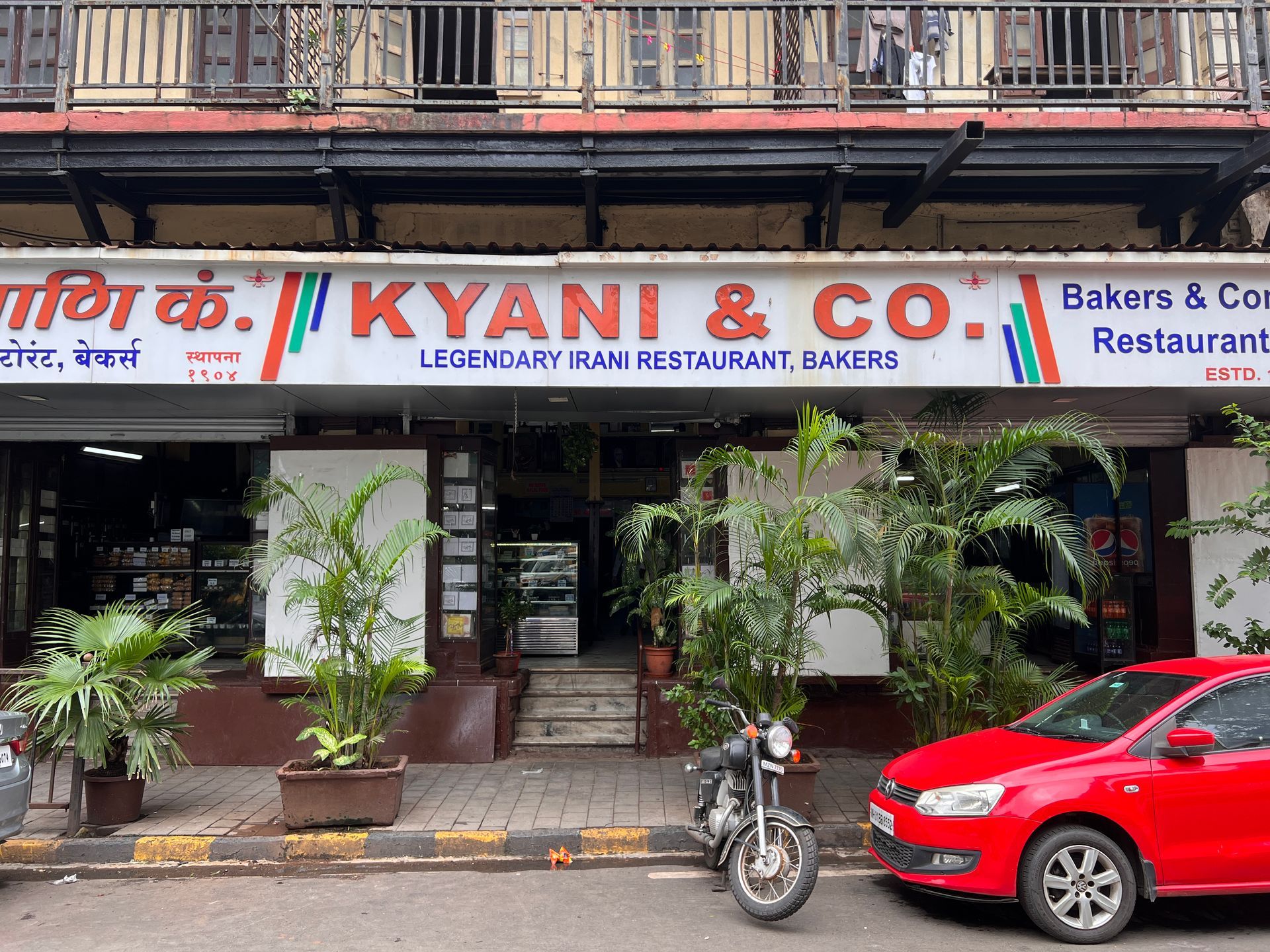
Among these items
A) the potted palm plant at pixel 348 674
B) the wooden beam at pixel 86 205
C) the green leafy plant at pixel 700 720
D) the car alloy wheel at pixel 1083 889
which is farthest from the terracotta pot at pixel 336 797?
the wooden beam at pixel 86 205

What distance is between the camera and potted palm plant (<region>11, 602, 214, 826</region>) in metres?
6.61

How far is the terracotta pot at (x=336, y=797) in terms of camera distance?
695cm

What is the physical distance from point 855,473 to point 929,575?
2.53 meters

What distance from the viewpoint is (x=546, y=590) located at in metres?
11.8

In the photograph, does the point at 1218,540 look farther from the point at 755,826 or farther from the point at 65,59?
the point at 65,59

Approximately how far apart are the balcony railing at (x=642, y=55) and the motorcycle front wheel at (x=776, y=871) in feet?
21.3

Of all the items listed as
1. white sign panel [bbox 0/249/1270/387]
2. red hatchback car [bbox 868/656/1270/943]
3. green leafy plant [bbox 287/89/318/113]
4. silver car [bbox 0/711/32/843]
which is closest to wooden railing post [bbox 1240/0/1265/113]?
white sign panel [bbox 0/249/1270/387]

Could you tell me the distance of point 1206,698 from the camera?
5434mm

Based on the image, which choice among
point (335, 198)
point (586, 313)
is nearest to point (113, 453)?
point (335, 198)

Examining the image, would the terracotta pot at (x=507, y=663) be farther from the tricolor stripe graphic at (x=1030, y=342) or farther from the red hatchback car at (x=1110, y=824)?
the tricolor stripe graphic at (x=1030, y=342)

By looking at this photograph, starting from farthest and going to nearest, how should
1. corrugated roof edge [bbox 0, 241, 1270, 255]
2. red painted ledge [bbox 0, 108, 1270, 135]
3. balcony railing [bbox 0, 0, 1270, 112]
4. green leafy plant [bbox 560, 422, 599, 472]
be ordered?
green leafy plant [bbox 560, 422, 599, 472] < balcony railing [bbox 0, 0, 1270, 112] < red painted ledge [bbox 0, 108, 1270, 135] < corrugated roof edge [bbox 0, 241, 1270, 255]

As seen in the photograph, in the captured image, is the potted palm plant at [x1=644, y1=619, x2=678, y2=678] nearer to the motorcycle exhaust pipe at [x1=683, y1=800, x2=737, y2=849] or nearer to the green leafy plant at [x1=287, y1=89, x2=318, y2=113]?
the motorcycle exhaust pipe at [x1=683, y1=800, x2=737, y2=849]

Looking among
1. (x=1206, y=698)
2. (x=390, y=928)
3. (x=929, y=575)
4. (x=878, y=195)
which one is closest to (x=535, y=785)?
(x=390, y=928)

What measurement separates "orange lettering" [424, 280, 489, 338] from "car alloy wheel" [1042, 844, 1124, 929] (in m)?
6.01
